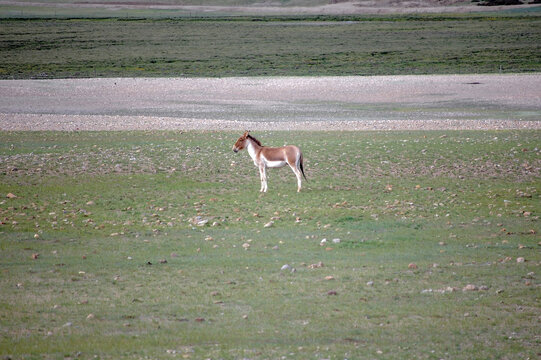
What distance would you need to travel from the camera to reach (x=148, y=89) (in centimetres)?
3981

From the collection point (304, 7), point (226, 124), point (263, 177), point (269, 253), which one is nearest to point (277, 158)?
point (263, 177)

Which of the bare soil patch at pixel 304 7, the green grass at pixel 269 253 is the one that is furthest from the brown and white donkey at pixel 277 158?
the bare soil patch at pixel 304 7

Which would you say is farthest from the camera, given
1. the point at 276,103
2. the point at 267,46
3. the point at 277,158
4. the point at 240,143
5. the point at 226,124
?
→ the point at 267,46

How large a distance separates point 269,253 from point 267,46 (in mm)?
56956

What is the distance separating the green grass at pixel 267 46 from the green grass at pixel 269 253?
28.4 metres

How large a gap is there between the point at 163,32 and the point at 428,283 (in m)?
74.4

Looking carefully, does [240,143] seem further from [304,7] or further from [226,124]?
[304,7]

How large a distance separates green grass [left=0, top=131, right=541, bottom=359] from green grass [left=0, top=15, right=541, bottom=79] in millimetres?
28440

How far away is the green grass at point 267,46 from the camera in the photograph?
5009 cm

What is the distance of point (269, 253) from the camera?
1144cm

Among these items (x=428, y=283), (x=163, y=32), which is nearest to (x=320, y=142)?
(x=428, y=283)

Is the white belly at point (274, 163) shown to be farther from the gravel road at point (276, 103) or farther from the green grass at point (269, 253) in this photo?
the gravel road at point (276, 103)

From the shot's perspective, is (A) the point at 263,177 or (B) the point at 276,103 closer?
(A) the point at 263,177

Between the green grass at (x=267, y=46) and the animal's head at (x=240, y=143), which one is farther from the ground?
the animal's head at (x=240, y=143)
